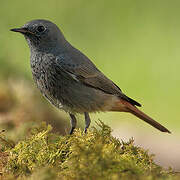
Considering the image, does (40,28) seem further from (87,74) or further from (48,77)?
(87,74)

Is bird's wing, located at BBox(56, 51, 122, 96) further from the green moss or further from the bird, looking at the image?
the green moss

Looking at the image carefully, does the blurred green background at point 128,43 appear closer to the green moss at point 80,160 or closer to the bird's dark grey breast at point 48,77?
the bird's dark grey breast at point 48,77

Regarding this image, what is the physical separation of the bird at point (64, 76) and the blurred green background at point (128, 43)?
2994 mm

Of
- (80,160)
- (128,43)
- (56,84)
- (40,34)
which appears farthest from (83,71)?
(128,43)

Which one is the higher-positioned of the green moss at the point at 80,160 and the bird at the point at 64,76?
the bird at the point at 64,76

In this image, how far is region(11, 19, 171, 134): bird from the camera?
4.92 meters

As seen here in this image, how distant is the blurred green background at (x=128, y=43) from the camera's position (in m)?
10.1

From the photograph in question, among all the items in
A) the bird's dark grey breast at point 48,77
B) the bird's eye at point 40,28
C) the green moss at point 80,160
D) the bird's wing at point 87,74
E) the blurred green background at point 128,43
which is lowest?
the green moss at point 80,160

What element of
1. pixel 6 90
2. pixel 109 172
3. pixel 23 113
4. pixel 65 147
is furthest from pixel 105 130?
pixel 6 90

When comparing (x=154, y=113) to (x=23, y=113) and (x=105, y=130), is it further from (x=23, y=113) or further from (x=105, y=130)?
(x=105, y=130)

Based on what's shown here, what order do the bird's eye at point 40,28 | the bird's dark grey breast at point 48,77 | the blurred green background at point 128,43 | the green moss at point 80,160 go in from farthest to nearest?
the blurred green background at point 128,43
the bird's eye at point 40,28
the bird's dark grey breast at point 48,77
the green moss at point 80,160

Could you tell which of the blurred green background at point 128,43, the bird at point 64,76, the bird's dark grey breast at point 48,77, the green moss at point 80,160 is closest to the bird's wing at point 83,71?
the bird at point 64,76

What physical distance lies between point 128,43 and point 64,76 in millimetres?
7843

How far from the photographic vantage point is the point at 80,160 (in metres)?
2.34
